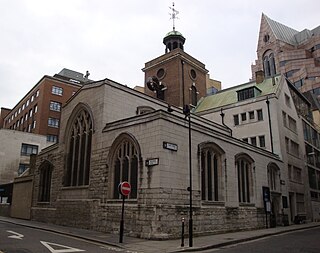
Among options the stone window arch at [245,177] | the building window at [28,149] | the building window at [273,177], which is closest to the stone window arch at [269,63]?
the building window at [273,177]

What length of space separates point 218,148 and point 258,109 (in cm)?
1337

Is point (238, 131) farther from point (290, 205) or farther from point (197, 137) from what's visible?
point (197, 137)

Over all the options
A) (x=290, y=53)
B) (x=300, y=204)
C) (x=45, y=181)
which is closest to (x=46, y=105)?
(x=45, y=181)

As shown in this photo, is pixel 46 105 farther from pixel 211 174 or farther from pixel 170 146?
pixel 170 146

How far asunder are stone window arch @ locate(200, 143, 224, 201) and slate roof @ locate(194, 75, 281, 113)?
47.3 feet

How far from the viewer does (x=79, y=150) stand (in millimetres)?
21688

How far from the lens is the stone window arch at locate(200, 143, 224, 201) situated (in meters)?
18.7

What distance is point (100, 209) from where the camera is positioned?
17906mm

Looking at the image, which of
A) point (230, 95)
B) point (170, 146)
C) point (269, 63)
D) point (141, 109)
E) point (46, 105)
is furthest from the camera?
point (269, 63)

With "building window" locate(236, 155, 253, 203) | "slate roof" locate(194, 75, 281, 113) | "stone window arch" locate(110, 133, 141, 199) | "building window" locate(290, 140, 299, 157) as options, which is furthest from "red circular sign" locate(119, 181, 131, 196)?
"building window" locate(290, 140, 299, 157)

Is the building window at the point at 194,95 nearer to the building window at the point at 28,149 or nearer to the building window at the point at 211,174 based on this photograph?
the building window at the point at 211,174

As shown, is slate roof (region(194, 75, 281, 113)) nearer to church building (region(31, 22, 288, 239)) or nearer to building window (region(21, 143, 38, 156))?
church building (region(31, 22, 288, 239))

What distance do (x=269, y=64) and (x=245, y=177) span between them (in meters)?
68.3

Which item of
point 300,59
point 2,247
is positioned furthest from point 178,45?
point 300,59
